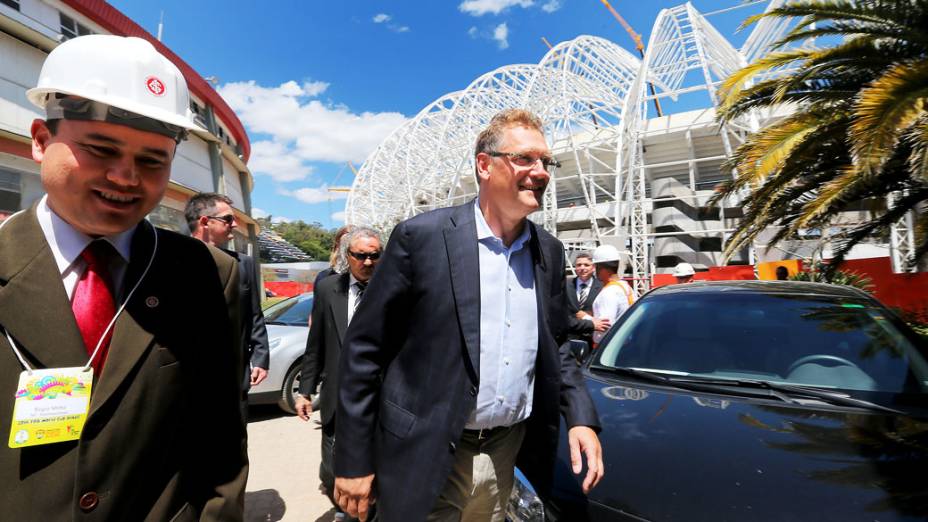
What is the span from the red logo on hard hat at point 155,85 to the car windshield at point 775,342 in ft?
8.25

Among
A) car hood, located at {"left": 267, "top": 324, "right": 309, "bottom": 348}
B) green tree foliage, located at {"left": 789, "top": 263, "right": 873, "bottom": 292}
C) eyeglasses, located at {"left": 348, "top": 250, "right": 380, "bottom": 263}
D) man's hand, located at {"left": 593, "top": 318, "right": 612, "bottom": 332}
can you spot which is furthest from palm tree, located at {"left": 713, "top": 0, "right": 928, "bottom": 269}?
Result: car hood, located at {"left": 267, "top": 324, "right": 309, "bottom": 348}

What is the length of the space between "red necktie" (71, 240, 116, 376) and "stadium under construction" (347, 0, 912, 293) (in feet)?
53.0

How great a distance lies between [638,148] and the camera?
23250 mm

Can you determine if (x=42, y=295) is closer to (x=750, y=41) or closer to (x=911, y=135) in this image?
(x=911, y=135)

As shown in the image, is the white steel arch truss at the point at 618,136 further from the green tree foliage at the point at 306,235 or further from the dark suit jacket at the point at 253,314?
the green tree foliage at the point at 306,235

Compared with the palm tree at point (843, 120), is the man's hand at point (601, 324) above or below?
below

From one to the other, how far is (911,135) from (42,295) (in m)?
7.22

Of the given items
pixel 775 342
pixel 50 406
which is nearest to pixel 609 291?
pixel 775 342

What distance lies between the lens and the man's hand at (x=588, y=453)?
157 centimetres

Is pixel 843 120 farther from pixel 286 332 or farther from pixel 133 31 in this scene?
pixel 133 31

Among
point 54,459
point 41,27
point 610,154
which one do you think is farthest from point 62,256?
point 610,154

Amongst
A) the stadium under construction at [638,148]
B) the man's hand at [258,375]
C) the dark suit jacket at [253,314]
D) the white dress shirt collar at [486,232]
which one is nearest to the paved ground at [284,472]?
the man's hand at [258,375]

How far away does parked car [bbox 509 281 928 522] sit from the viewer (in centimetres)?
154

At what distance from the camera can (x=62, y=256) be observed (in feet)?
3.28
